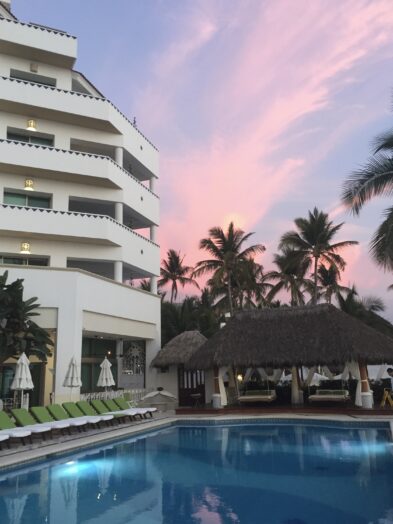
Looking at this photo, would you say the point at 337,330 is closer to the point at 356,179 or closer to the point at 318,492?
the point at 356,179

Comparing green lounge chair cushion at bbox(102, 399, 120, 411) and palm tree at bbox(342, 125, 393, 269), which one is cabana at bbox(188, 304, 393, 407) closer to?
green lounge chair cushion at bbox(102, 399, 120, 411)

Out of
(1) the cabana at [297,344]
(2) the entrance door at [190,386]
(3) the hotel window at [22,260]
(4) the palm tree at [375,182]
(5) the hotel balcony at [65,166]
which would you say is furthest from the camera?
(2) the entrance door at [190,386]

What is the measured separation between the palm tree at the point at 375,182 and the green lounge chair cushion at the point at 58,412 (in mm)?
9955

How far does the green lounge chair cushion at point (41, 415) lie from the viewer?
13.5 meters

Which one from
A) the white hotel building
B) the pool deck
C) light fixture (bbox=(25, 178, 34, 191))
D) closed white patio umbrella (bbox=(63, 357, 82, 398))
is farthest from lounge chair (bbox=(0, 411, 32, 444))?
light fixture (bbox=(25, 178, 34, 191))

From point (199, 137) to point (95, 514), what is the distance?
17.3 meters

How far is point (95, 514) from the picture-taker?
707 cm

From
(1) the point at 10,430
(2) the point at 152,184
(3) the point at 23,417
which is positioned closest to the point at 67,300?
(3) the point at 23,417

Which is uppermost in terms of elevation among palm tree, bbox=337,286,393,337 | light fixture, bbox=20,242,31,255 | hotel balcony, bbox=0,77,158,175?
hotel balcony, bbox=0,77,158,175

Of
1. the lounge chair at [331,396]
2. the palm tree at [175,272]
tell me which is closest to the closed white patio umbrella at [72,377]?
the lounge chair at [331,396]

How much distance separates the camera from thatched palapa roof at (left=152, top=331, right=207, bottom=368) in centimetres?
2306

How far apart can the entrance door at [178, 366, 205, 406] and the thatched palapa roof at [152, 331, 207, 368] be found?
2.46 feet

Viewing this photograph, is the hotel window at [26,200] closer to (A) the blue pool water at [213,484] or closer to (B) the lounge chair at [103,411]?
(B) the lounge chair at [103,411]

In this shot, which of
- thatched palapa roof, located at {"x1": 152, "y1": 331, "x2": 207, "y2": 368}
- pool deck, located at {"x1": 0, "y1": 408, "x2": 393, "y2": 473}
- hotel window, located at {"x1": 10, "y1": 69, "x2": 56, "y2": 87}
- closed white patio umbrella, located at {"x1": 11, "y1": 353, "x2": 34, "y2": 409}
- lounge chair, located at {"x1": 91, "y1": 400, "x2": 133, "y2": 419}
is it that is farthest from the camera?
thatched palapa roof, located at {"x1": 152, "y1": 331, "x2": 207, "y2": 368}
